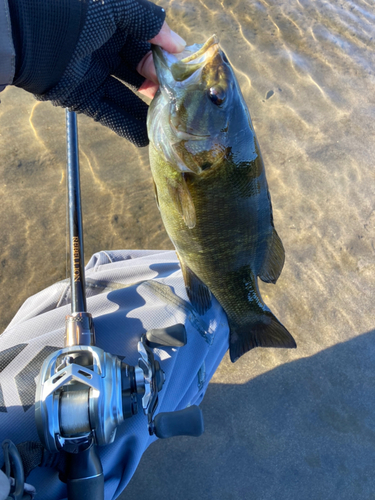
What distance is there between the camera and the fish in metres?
1.57

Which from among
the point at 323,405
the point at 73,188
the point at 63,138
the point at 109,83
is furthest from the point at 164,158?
the point at 63,138

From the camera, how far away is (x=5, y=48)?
1.36 metres

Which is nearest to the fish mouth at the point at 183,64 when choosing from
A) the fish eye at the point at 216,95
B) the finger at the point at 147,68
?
the fish eye at the point at 216,95

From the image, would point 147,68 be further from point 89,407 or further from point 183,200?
point 89,407

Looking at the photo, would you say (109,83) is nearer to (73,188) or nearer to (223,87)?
(73,188)

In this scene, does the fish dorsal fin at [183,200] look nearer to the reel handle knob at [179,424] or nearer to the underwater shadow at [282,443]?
the reel handle knob at [179,424]

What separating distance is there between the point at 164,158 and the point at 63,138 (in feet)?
7.64

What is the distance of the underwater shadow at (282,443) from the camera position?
7.35 ft

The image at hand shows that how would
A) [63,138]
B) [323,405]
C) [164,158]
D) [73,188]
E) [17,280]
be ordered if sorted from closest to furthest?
[164,158] → [73,188] → [323,405] → [17,280] → [63,138]

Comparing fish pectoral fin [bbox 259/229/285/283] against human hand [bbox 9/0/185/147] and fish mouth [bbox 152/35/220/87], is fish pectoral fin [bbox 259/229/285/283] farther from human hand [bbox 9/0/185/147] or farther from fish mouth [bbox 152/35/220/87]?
human hand [bbox 9/0/185/147]

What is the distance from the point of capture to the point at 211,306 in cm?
195

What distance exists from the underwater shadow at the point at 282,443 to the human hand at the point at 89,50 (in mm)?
1997

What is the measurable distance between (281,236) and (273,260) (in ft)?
4.60

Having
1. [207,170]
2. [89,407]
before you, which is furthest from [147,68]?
[89,407]
